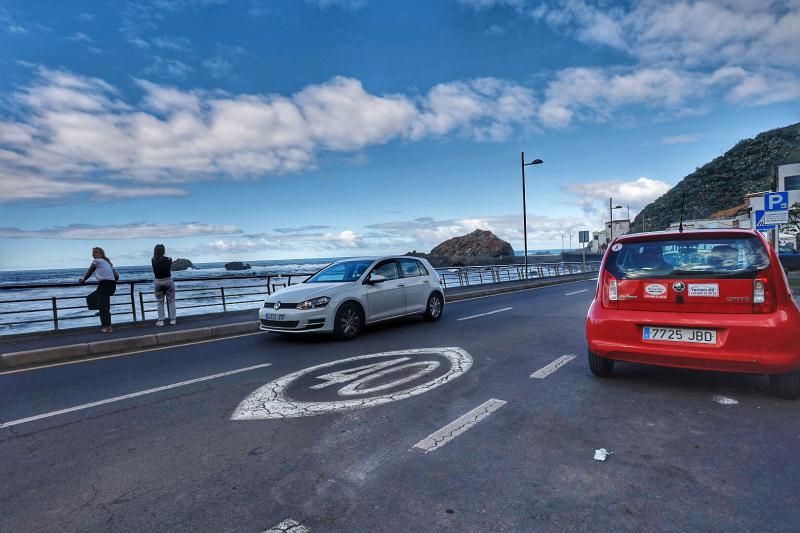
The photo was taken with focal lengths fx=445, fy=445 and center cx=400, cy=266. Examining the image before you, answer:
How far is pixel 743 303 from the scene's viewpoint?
4246 millimetres

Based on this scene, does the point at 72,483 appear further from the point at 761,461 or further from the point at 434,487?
the point at 761,461

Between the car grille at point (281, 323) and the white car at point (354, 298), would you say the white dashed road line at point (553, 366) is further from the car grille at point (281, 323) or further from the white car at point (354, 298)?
the car grille at point (281, 323)

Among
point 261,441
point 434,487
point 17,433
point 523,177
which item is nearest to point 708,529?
point 434,487

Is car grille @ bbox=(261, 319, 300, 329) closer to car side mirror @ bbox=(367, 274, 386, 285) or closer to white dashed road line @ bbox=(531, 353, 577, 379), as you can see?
car side mirror @ bbox=(367, 274, 386, 285)

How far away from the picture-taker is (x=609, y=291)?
4.99 metres

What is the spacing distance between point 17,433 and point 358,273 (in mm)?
5868

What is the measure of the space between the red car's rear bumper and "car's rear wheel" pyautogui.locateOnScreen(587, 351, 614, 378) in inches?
11.9

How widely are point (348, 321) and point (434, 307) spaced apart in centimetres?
276

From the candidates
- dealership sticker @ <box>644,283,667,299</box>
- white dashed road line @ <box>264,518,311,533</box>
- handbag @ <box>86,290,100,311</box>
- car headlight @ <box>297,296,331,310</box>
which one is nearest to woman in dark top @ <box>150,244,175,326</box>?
handbag @ <box>86,290,100,311</box>

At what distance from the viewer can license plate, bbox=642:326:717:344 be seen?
4297 millimetres

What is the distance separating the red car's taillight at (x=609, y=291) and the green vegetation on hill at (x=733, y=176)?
271ft

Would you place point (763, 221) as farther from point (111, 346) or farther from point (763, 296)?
point (111, 346)

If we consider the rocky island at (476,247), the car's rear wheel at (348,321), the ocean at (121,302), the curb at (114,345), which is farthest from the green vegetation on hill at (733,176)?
the curb at (114,345)

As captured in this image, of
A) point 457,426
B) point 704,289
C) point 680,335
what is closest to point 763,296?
point 704,289
